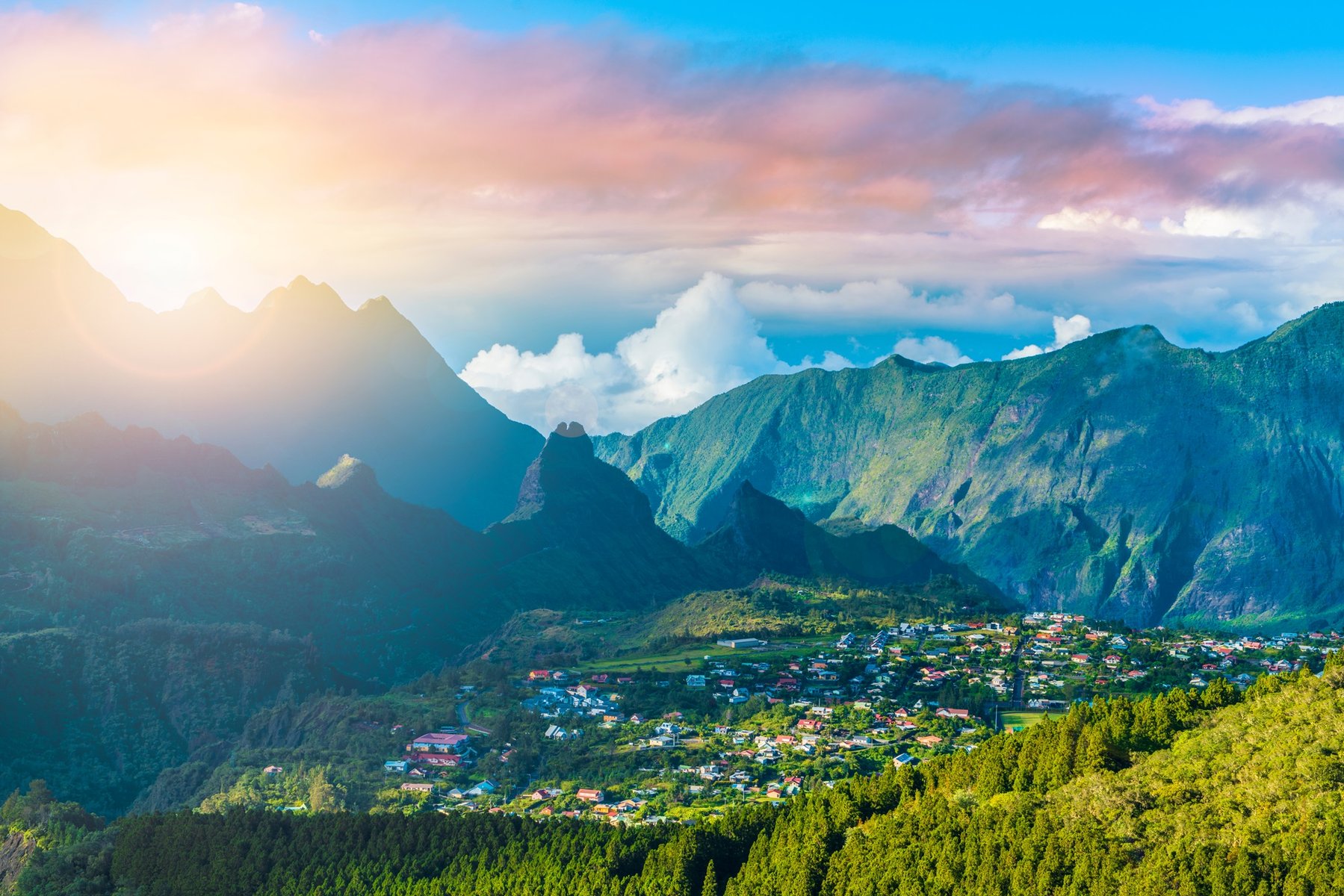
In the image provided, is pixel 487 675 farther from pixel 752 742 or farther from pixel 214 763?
pixel 752 742

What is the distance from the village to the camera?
121 m

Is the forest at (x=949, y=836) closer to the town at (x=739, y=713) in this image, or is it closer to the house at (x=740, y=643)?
the town at (x=739, y=713)

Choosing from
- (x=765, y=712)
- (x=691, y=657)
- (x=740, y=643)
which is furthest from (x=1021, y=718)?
(x=740, y=643)

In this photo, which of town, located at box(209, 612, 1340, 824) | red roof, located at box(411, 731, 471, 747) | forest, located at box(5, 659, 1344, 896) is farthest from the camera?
red roof, located at box(411, 731, 471, 747)

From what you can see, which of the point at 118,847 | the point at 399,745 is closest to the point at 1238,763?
the point at 118,847

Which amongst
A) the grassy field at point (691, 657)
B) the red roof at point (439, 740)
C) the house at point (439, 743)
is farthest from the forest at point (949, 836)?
the grassy field at point (691, 657)

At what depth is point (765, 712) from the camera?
489ft

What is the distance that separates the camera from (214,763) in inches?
5763

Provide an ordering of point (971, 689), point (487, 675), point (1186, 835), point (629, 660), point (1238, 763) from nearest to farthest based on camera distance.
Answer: point (1186, 835) < point (1238, 763) < point (971, 689) < point (487, 675) < point (629, 660)

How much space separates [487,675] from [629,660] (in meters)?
24.2

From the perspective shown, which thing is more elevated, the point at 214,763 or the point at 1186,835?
the point at 1186,835

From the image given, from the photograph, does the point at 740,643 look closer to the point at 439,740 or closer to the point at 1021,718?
the point at 1021,718

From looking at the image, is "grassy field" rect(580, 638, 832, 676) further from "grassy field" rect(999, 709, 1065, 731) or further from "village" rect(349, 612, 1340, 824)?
"grassy field" rect(999, 709, 1065, 731)

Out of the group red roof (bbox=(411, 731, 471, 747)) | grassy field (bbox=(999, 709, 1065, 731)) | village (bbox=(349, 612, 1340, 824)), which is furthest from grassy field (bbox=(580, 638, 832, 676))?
red roof (bbox=(411, 731, 471, 747))
